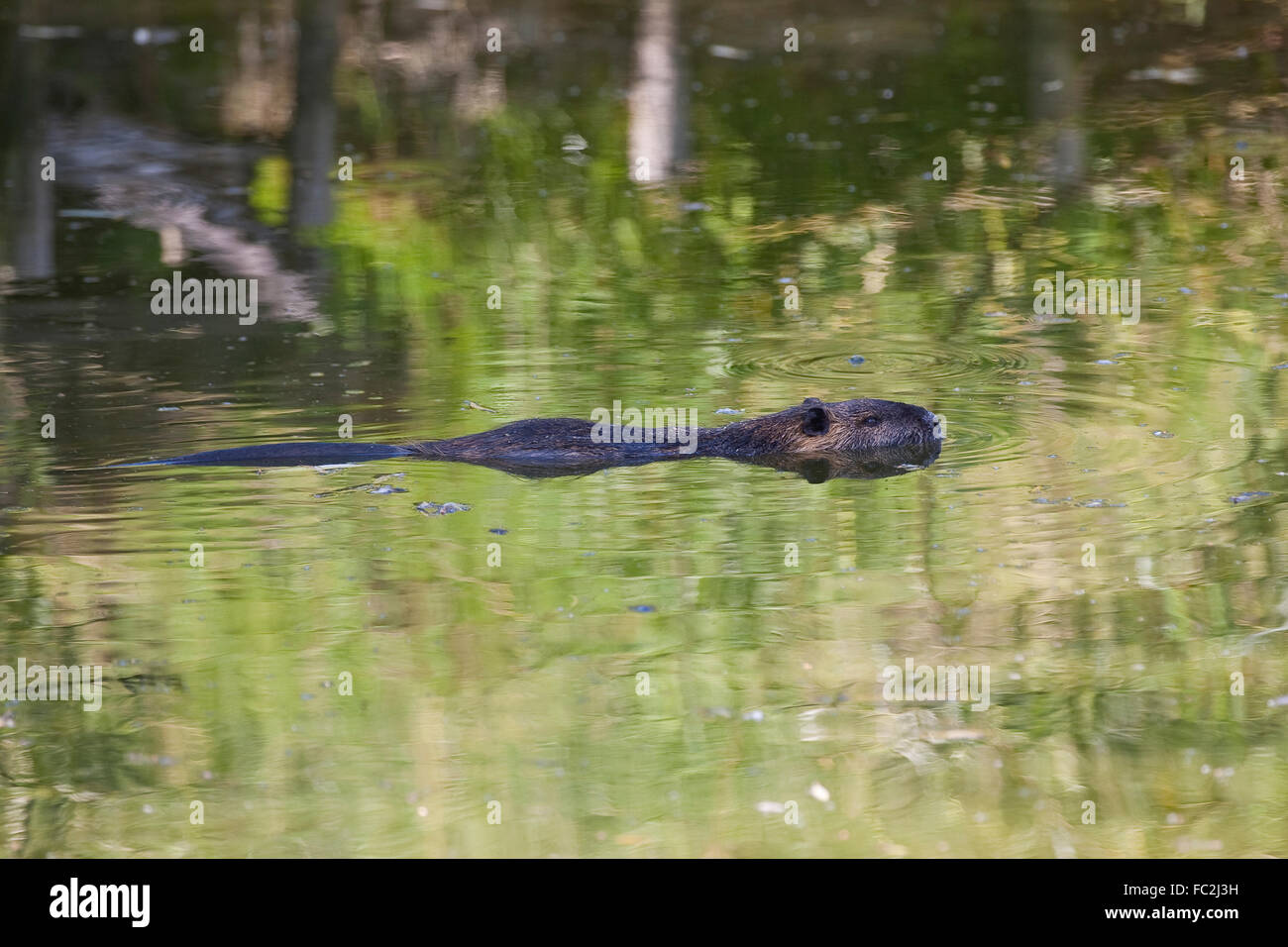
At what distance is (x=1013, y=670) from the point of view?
5.98 metres

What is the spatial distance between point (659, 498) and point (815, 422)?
0.94 metres

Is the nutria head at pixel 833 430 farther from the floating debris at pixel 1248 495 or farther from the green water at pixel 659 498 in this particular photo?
the floating debris at pixel 1248 495

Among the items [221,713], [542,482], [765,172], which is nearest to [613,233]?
[765,172]

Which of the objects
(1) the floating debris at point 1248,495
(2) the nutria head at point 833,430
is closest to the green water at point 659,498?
(1) the floating debris at point 1248,495

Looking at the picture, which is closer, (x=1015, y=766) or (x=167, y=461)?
(x=1015, y=766)

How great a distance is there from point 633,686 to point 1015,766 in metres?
1.31

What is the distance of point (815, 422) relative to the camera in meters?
8.20

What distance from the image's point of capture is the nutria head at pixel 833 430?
26.9 feet

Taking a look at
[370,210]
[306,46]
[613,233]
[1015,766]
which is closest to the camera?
[1015,766]

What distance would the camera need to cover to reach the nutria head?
26.9 ft

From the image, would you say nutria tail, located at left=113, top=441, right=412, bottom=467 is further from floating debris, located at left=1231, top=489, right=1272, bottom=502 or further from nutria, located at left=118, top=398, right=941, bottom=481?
floating debris, located at left=1231, top=489, right=1272, bottom=502

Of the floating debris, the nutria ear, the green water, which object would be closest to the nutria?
the nutria ear

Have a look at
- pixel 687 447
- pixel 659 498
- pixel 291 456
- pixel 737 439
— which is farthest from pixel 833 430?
pixel 291 456

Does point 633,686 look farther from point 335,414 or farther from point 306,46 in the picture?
point 306,46
